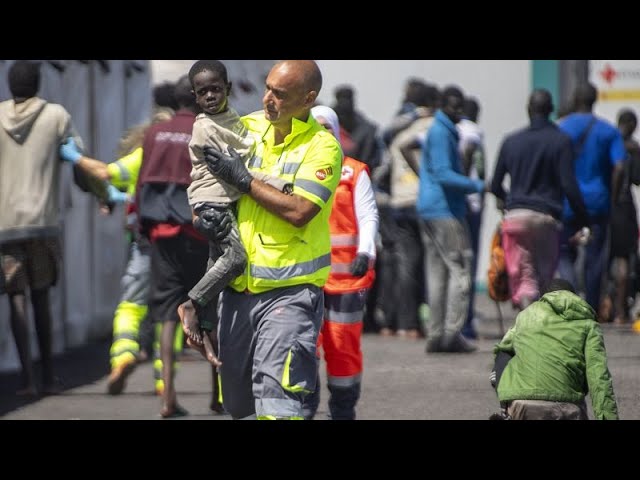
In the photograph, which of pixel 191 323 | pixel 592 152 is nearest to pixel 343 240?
pixel 191 323

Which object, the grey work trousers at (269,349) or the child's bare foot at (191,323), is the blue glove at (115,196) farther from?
the grey work trousers at (269,349)

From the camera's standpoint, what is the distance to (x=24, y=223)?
10242 millimetres

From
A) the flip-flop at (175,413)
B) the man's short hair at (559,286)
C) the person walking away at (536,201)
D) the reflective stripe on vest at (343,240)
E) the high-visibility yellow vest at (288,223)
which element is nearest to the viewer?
the high-visibility yellow vest at (288,223)

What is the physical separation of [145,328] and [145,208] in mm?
2606

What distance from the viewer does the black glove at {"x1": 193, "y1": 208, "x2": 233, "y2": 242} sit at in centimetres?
652

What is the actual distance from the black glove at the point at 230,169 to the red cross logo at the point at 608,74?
1260 cm

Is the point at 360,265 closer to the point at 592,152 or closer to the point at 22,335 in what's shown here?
the point at 22,335

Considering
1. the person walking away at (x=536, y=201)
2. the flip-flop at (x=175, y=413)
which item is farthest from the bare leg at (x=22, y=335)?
the person walking away at (x=536, y=201)

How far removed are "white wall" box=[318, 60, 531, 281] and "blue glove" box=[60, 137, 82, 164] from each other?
8.46 meters

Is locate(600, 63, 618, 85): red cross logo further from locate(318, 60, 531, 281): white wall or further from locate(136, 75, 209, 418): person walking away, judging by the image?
locate(136, 75, 209, 418): person walking away

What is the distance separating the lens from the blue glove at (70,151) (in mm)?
9953

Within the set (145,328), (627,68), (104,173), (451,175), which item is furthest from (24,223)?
(627,68)

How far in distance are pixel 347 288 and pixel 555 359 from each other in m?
1.86

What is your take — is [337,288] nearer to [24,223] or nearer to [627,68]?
[24,223]
